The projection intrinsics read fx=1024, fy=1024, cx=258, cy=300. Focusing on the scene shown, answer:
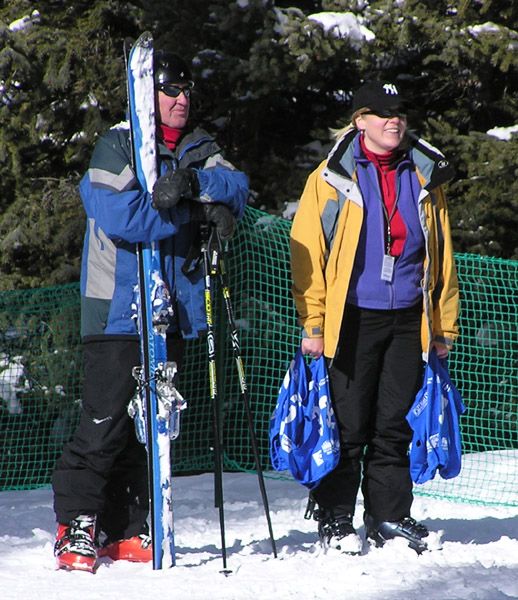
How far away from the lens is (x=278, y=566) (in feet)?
12.0

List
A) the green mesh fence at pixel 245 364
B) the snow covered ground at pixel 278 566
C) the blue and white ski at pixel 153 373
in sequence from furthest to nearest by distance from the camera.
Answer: the green mesh fence at pixel 245 364
the blue and white ski at pixel 153 373
the snow covered ground at pixel 278 566

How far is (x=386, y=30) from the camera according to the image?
23.9 feet

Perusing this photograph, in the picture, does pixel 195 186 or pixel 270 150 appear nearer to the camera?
pixel 195 186

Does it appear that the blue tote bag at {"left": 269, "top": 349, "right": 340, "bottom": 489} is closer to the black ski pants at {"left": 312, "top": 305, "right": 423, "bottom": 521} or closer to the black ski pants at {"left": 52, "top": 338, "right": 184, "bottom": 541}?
the black ski pants at {"left": 312, "top": 305, "right": 423, "bottom": 521}

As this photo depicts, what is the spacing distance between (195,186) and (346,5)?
409cm

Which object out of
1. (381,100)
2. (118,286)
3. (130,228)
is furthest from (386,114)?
(118,286)

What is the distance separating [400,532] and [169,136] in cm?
177

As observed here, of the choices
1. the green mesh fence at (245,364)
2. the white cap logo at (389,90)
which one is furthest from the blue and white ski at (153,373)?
the green mesh fence at (245,364)

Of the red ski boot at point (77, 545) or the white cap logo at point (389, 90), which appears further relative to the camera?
the white cap logo at point (389, 90)

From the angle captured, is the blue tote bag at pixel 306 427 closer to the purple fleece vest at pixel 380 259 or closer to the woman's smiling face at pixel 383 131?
the purple fleece vest at pixel 380 259

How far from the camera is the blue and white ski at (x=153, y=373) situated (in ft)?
11.9

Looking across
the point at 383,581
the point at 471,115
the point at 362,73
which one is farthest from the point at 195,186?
the point at 471,115

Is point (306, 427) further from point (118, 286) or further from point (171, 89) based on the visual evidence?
point (171, 89)

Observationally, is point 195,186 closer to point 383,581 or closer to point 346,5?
point 383,581
